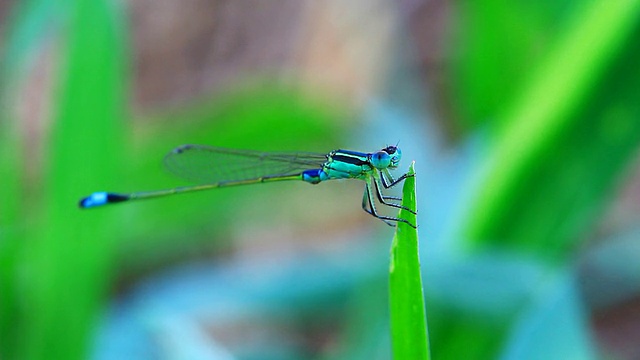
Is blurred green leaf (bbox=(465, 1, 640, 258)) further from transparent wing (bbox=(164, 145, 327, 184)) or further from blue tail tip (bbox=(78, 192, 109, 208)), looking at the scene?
blue tail tip (bbox=(78, 192, 109, 208))

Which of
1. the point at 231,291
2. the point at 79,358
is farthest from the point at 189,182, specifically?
the point at 79,358

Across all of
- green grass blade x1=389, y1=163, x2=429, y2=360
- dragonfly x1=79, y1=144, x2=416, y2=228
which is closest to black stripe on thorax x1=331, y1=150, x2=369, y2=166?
dragonfly x1=79, y1=144, x2=416, y2=228

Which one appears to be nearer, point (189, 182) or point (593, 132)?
point (593, 132)

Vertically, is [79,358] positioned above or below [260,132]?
below

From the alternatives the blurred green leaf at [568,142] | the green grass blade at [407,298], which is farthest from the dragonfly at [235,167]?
the green grass blade at [407,298]

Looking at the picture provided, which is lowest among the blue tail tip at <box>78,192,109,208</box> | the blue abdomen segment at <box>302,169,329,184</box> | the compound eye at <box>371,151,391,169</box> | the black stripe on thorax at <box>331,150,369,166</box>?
the blue tail tip at <box>78,192,109,208</box>

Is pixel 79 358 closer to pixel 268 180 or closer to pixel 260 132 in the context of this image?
pixel 268 180
